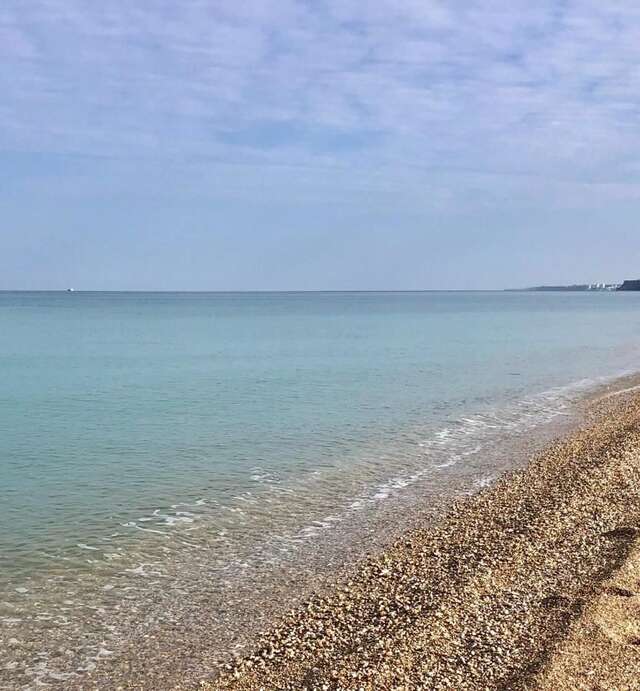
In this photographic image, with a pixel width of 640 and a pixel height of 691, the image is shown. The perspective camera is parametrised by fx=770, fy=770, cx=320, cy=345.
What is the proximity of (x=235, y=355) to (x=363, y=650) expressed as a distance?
40662 millimetres

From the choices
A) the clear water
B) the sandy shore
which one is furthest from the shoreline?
the clear water

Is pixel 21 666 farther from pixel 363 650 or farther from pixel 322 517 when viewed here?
pixel 322 517

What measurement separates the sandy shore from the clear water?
7.85 feet

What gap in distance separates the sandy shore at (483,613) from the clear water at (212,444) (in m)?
2.39

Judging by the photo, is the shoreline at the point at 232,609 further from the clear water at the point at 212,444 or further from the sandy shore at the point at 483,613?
the clear water at the point at 212,444

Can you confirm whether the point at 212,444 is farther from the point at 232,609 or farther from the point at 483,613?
the point at 483,613

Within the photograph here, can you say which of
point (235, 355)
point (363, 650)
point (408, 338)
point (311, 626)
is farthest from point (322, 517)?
point (408, 338)

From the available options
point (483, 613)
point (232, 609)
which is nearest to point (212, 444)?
point (232, 609)

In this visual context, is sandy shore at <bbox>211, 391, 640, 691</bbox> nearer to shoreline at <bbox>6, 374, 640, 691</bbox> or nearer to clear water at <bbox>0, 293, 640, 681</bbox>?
shoreline at <bbox>6, 374, 640, 691</bbox>

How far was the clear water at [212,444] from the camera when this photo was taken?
472 inches

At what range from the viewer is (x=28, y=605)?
9.84m

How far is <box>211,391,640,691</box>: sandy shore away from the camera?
7398 millimetres

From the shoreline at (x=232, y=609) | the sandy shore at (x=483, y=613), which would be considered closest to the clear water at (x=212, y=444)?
the shoreline at (x=232, y=609)

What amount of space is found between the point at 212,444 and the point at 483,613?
12151 mm
